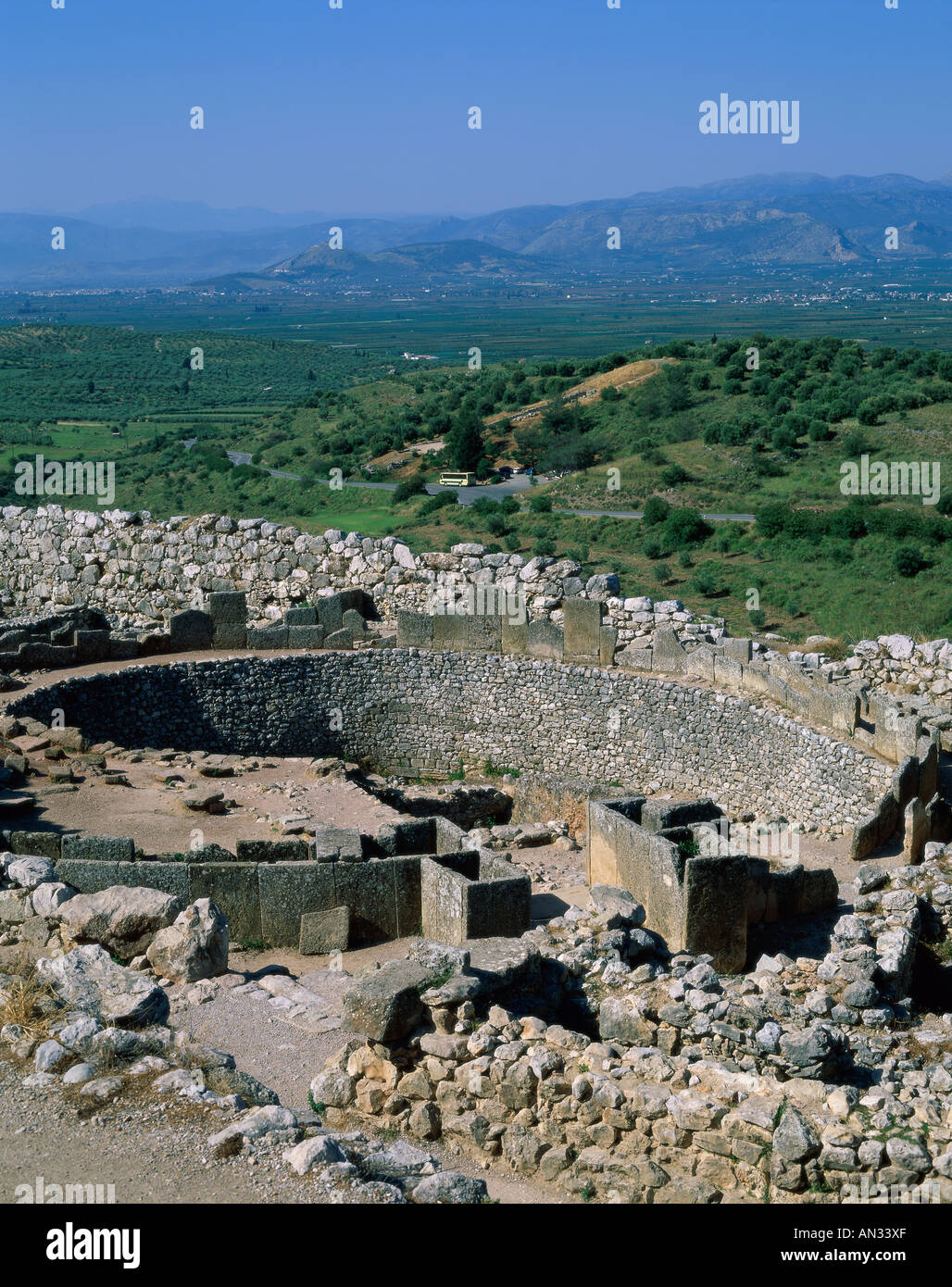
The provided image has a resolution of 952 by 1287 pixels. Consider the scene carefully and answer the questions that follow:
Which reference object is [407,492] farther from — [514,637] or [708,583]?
[514,637]

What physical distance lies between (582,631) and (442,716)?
265 cm

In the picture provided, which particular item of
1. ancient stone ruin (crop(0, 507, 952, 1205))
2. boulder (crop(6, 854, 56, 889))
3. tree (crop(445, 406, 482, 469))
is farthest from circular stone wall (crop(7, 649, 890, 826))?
tree (crop(445, 406, 482, 469))

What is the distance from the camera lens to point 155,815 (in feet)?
53.3

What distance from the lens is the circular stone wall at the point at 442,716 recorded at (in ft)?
64.9

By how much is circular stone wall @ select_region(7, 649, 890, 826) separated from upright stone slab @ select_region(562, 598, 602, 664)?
56cm

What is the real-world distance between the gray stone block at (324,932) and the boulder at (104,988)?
2.28 meters

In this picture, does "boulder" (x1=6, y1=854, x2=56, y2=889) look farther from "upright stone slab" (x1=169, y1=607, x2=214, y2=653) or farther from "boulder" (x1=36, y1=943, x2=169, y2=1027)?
"upright stone slab" (x1=169, y1=607, x2=214, y2=653)

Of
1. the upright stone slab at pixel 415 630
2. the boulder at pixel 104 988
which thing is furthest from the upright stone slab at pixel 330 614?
the boulder at pixel 104 988

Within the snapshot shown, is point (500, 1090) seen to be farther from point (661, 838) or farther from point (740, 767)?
point (740, 767)

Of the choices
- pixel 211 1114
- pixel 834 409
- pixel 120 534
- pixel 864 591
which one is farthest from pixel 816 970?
pixel 834 409

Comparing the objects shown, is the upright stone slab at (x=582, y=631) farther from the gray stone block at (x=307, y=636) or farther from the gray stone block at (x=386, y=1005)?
the gray stone block at (x=386, y=1005)

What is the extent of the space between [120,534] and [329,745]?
7505mm

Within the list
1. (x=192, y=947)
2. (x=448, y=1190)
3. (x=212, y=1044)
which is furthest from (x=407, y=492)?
(x=448, y=1190)
